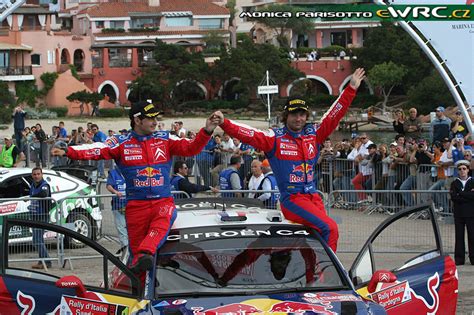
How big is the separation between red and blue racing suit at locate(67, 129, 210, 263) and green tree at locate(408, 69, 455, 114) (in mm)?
72660

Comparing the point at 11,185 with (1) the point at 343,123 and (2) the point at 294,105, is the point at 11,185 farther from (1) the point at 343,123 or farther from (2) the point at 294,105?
(1) the point at 343,123

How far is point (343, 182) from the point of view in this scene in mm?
25094

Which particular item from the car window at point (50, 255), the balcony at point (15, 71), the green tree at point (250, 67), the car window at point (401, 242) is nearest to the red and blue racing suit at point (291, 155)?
the car window at point (401, 242)

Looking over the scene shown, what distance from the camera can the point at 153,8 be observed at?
377 ft

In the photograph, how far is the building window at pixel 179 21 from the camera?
113625 mm

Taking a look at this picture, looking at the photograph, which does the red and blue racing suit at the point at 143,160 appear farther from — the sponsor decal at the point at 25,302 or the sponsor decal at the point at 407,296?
the sponsor decal at the point at 407,296

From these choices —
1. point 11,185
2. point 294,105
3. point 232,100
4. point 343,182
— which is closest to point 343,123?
→ point 232,100

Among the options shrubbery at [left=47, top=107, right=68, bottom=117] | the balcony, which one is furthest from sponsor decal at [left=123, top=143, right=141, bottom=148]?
the balcony

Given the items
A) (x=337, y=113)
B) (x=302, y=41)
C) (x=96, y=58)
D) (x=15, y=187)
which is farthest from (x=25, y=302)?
(x=302, y=41)

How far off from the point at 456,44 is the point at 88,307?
36.2 feet

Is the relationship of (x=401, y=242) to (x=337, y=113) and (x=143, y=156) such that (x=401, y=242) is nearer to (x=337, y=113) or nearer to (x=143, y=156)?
(x=337, y=113)

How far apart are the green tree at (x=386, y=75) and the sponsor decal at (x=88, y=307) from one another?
85464mm

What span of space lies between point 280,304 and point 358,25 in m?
104

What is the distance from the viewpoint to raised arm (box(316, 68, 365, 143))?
11273 mm
